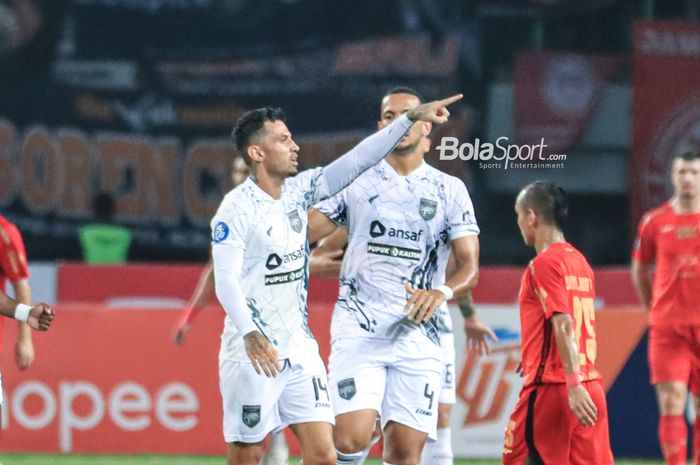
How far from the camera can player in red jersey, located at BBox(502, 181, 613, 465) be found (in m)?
6.92

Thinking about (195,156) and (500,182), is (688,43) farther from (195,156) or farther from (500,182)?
(195,156)

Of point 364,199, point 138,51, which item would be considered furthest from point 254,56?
point 364,199

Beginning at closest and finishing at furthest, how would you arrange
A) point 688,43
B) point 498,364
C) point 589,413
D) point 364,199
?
point 589,413 < point 364,199 < point 498,364 < point 688,43

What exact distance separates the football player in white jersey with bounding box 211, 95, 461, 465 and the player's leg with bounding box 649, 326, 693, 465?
2.90 m

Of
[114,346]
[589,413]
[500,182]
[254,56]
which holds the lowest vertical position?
[589,413]

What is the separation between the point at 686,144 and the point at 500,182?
197 centimetres

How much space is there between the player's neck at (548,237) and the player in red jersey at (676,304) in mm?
2627

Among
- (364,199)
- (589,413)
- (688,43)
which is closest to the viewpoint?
(589,413)

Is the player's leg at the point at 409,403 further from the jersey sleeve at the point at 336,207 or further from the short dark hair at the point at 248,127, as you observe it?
the short dark hair at the point at 248,127

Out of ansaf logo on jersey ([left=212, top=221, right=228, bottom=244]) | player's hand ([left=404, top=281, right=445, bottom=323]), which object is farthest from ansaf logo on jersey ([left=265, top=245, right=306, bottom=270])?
player's hand ([left=404, top=281, right=445, bottom=323])

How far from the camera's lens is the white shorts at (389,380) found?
7652 millimetres

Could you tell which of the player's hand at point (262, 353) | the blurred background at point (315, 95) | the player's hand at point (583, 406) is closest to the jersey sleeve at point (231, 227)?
the player's hand at point (262, 353)

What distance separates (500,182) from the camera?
16.1 metres
